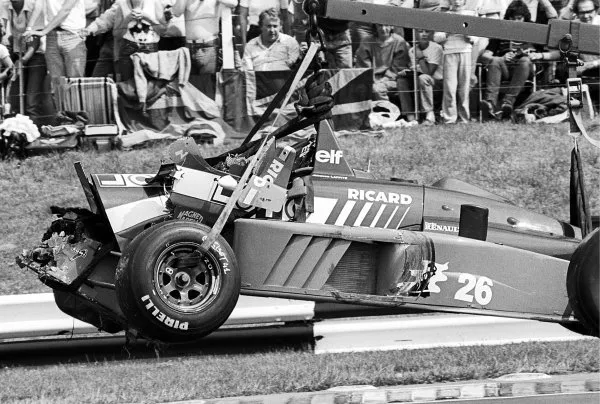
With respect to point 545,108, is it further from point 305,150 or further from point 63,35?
point 305,150

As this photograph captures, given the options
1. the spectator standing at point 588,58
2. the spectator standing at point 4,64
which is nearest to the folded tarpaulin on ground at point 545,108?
the spectator standing at point 588,58

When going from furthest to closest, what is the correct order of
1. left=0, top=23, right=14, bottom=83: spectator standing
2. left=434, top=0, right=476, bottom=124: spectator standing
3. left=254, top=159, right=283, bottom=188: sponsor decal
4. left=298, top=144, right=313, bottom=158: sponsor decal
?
left=434, top=0, right=476, bottom=124: spectator standing
left=0, top=23, right=14, bottom=83: spectator standing
left=298, top=144, right=313, bottom=158: sponsor decal
left=254, top=159, right=283, bottom=188: sponsor decal

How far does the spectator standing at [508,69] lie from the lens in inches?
567

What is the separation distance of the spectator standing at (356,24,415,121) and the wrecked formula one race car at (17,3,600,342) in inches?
252

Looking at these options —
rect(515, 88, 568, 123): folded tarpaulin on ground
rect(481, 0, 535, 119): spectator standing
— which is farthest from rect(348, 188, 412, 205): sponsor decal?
rect(481, 0, 535, 119): spectator standing

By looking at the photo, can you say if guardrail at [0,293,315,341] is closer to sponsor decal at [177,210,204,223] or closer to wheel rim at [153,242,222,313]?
sponsor decal at [177,210,204,223]

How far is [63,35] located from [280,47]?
256 centimetres

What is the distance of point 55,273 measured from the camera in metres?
7.85

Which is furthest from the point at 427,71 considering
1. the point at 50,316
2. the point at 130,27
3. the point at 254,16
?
the point at 50,316

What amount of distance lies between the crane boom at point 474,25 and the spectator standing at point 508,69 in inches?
294

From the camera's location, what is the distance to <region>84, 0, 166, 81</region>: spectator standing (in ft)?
45.7

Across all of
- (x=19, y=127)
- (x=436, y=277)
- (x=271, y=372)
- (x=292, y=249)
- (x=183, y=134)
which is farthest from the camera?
(x=183, y=134)

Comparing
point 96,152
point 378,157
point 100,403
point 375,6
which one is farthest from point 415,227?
point 96,152

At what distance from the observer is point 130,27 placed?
13922 mm
